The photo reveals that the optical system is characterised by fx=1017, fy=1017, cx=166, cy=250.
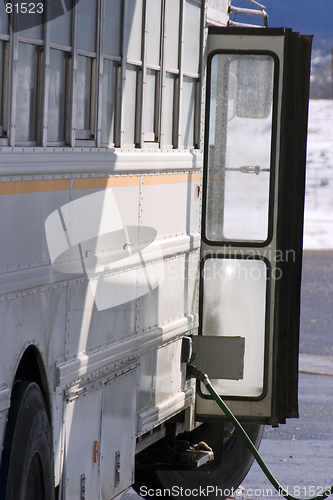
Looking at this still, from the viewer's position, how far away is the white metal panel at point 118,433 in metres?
3.88

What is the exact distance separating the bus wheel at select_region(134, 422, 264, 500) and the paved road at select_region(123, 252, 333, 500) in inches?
12.0

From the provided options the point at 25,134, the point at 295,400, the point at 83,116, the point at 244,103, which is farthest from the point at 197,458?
the point at 25,134

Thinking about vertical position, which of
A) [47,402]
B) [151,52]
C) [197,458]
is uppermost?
[151,52]

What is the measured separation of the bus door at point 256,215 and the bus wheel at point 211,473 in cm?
40

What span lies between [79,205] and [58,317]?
397 millimetres

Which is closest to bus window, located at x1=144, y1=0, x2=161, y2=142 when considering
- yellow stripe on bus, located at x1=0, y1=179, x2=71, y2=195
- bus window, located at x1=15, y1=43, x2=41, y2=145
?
yellow stripe on bus, located at x1=0, y1=179, x2=71, y2=195

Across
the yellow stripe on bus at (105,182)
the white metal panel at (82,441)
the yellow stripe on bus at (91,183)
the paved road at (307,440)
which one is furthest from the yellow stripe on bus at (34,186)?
the paved road at (307,440)

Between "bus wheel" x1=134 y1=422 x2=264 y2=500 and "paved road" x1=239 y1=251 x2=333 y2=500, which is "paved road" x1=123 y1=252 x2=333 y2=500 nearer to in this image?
"paved road" x1=239 y1=251 x2=333 y2=500

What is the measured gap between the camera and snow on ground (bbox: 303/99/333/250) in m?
26.7

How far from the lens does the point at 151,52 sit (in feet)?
13.7

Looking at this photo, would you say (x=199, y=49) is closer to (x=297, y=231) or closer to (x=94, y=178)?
(x=297, y=231)

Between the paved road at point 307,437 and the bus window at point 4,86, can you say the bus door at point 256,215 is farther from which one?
the bus window at point 4,86

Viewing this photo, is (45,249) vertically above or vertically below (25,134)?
below

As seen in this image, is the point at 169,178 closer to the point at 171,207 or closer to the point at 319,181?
the point at 171,207
